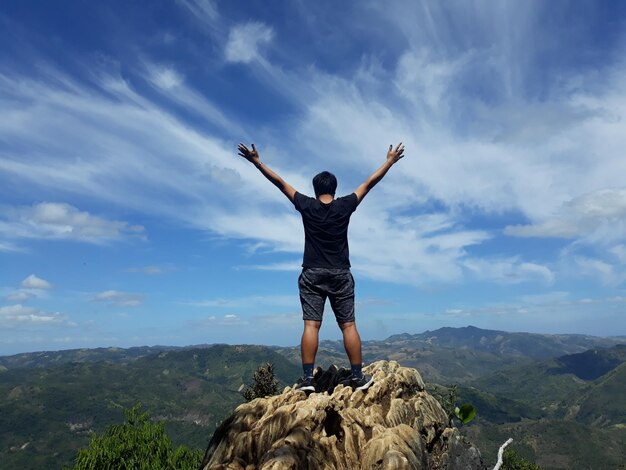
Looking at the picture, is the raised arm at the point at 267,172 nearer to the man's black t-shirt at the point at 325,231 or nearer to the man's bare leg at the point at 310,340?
the man's black t-shirt at the point at 325,231

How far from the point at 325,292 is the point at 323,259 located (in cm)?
77

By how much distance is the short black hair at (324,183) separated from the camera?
1077 cm

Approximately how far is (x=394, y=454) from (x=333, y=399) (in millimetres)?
2467

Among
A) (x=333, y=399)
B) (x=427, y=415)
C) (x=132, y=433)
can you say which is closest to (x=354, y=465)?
(x=333, y=399)

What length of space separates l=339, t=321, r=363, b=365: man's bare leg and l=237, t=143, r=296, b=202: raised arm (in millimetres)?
3277

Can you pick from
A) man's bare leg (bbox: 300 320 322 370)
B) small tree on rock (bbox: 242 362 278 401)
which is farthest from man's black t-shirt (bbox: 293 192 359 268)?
small tree on rock (bbox: 242 362 278 401)

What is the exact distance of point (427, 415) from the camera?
1245cm

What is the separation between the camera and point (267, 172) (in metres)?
10.7

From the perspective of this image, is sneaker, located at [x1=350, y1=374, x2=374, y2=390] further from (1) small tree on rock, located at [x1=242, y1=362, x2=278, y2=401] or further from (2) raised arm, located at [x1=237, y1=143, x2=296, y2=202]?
(1) small tree on rock, located at [x1=242, y1=362, x2=278, y2=401]

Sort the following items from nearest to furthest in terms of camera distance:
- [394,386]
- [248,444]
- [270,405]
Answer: [248,444] < [270,405] < [394,386]

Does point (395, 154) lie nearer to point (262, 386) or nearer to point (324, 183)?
point (324, 183)

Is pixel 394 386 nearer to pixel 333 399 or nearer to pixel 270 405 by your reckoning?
pixel 333 399

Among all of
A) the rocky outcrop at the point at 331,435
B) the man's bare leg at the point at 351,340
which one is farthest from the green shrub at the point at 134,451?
the man's bare leg at the point at 351,340

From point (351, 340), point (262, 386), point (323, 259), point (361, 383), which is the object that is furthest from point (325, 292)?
point (262, 386)
